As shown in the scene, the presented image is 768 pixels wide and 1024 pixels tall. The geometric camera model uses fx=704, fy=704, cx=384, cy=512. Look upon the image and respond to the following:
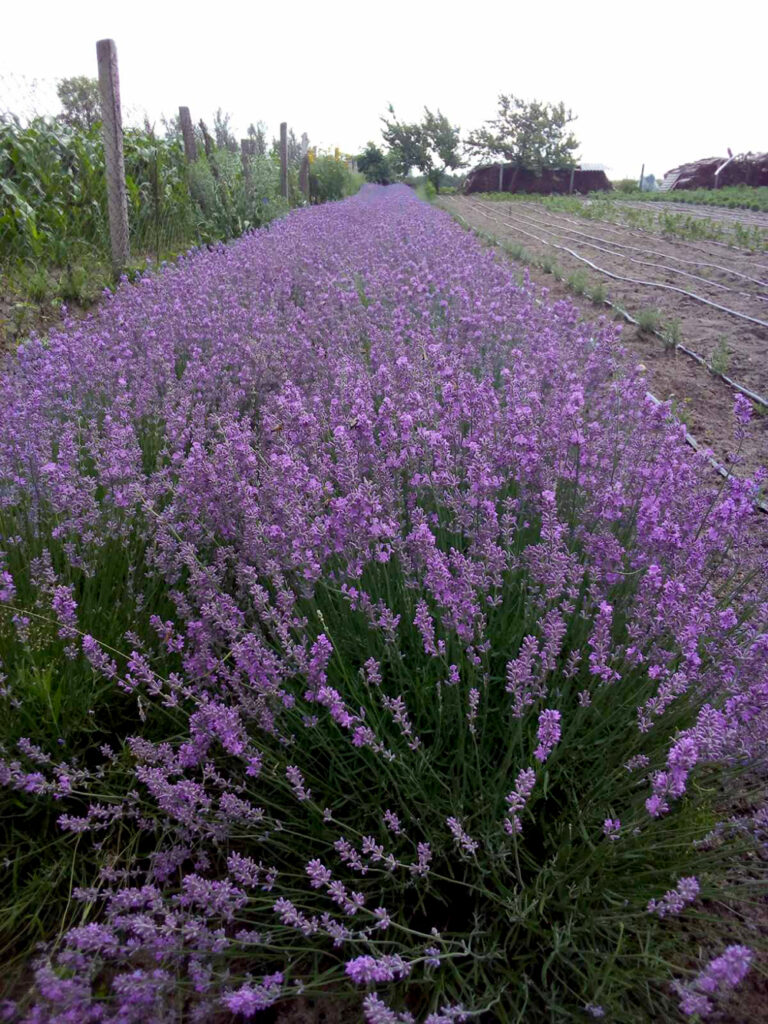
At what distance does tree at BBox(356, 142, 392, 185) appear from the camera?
127 feet

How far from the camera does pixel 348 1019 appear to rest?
1.43 m

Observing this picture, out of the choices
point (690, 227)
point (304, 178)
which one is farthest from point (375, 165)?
point (690, 227)

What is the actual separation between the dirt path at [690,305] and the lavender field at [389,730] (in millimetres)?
811

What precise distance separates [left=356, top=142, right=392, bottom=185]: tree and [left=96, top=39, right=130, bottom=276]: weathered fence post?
35066 millimetres

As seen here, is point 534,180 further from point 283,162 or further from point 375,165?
point 283,162

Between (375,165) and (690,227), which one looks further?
(375,165)

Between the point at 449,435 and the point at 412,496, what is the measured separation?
0.27m

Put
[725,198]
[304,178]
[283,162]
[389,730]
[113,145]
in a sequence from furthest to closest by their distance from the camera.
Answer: [725,198] < [304,178] < [283,162] < [113,145] < [389,730]

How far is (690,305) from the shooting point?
7281mm

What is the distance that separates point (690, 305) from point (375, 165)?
118ft

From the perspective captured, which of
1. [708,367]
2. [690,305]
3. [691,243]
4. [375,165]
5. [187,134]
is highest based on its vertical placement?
[375,165]

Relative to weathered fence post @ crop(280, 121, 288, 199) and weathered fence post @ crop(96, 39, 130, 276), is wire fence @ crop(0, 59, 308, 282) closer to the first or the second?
weathered fence post @ crop(96, 39, 130, 276)

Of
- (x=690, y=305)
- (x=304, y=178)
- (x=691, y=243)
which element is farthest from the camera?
(x=304, y=178)

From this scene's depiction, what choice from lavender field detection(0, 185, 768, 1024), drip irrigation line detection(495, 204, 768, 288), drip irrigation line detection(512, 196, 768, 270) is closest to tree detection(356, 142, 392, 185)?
drip irrigation line detection(512, 196, 768, 270)
